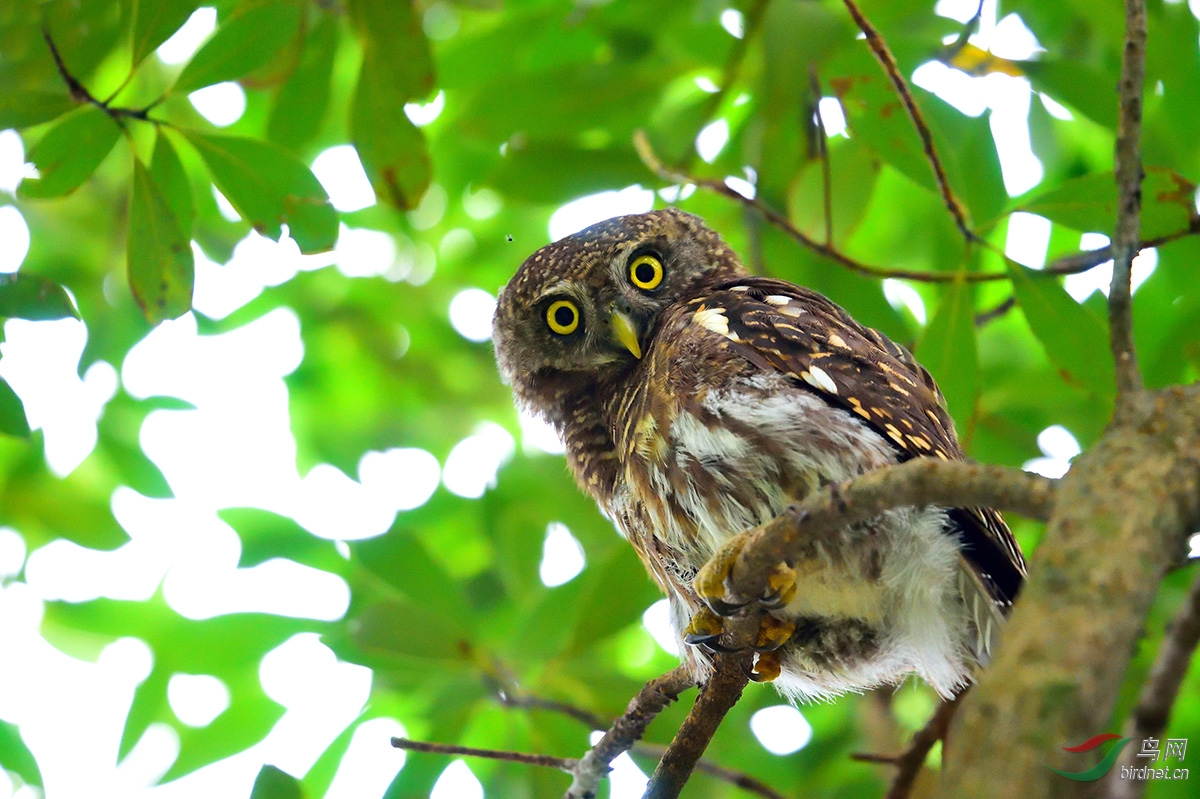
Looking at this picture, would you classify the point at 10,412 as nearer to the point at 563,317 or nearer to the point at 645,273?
the point at 563,317

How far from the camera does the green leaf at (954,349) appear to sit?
3.18 meters

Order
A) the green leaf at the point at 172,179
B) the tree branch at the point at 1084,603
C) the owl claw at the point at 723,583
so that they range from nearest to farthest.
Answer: the tree branch at the point at 1084,603 < the owl claw at the point at 723,583 < the green leaf at the point at 172,179

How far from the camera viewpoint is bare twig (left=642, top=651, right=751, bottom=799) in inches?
93.6

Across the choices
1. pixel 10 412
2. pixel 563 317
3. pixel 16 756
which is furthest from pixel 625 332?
pixel 16 756

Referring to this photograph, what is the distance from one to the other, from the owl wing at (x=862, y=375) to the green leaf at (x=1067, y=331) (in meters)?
0.34

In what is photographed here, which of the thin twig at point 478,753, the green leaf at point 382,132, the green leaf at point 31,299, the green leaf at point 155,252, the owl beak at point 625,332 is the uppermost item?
the green leaf at point 382,132

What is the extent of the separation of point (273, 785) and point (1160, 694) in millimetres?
2268

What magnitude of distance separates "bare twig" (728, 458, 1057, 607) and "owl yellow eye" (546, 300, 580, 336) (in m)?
1.80

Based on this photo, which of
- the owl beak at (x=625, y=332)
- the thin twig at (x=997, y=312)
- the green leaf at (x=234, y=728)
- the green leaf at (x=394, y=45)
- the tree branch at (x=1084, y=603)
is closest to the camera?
the tree branch at (x=1084, y=603)

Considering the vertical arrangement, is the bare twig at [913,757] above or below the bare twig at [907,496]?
above

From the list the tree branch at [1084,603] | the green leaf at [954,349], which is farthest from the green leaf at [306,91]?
the tree branch at [1084,603]

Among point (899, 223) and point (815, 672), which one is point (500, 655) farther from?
point (899, 223)

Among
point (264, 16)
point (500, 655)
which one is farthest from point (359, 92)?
point (500, 655)

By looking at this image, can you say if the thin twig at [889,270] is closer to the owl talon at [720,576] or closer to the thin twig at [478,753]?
the owl talon at [720,576]
